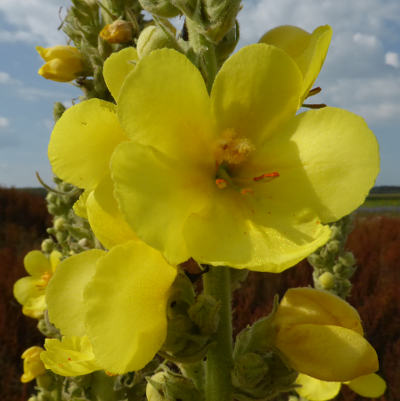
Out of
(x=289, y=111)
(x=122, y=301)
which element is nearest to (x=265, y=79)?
(x=289, y=111)

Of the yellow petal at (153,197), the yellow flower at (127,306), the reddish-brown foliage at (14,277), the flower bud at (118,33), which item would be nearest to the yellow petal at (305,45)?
the yellow petal at (153,197)

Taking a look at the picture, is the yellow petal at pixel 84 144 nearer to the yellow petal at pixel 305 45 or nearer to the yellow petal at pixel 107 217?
the yellow petal at pixel 107 217

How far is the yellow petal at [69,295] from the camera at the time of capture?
900 millimetres

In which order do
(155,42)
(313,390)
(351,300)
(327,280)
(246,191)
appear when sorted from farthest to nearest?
1. (351,300)
2. (327,280)
3. (313,390)
4. (155,42)
5. (246,191)

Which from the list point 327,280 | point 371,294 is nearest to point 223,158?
point 327,280

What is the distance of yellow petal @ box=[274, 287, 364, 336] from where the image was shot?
922mm

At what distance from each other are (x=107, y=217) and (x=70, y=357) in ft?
1.02

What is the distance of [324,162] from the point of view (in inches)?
30.2

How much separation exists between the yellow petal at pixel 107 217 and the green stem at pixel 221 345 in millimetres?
190

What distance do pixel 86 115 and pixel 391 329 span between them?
16.2ft

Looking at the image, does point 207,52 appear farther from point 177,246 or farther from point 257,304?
point 257,304

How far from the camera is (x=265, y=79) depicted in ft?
2.55

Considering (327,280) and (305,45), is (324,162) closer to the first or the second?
(305,45)

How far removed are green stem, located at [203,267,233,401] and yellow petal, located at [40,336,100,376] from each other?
0.22 m
